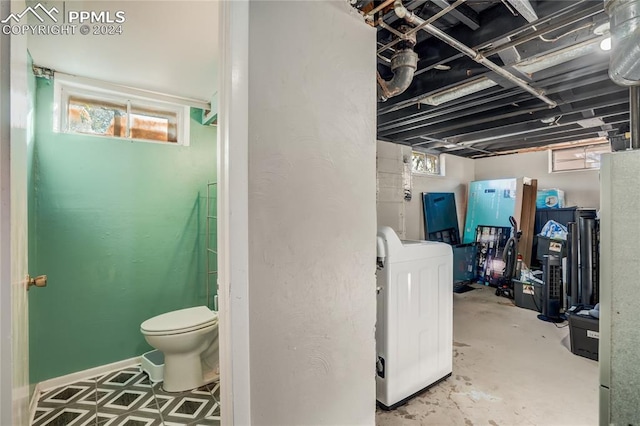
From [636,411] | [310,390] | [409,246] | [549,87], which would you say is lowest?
[636,411]

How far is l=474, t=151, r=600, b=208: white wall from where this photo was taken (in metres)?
4.46

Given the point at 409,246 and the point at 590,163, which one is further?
the point at 590,163

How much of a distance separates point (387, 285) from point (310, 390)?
2.96ft

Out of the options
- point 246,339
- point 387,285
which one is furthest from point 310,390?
point 387,285

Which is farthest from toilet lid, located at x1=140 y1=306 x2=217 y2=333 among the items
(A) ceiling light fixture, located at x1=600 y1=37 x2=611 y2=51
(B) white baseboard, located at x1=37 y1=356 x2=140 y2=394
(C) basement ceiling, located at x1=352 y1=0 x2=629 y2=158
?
(A) ceiling light fixture, located at x1=600 y1=37 x2=611 y2=51

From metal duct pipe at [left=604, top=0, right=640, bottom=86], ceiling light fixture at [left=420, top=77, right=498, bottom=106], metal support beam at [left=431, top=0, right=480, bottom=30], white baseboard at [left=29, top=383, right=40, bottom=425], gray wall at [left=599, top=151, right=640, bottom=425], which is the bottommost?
white baseboard at [left=29, top=383, right=40, bottom=425]

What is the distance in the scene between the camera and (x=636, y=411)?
111 centimetres

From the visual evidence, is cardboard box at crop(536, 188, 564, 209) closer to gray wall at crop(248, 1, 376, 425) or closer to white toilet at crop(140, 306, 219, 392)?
gray wall at crop(248, 1, 376, 425)

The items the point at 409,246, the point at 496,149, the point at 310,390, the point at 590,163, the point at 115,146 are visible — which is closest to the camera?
the point at 310,390

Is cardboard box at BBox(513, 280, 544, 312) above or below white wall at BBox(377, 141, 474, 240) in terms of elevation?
below

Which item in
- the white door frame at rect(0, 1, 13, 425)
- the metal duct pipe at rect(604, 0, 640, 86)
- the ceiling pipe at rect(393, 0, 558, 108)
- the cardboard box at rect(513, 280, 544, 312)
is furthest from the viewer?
the cardboard box at rect(513, 280, 544, 312)

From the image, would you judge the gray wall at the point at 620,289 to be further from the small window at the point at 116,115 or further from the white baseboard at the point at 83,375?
the white baseboard at the point at 83,375

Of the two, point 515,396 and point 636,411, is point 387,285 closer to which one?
point 636,411

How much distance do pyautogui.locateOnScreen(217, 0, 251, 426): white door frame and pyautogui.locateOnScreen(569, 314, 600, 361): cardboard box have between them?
124 inches
